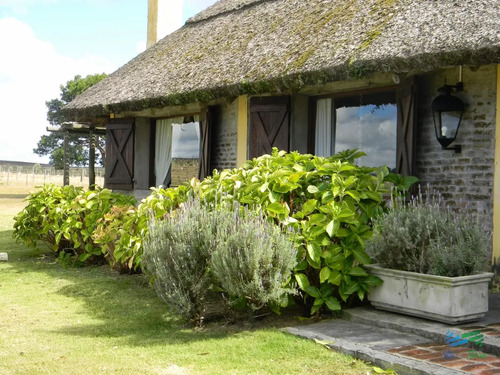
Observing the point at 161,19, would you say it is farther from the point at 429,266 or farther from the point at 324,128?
the point at 429,266

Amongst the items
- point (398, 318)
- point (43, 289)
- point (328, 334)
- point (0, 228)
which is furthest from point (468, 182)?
point (0, 228)

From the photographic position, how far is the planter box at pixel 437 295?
158 inches

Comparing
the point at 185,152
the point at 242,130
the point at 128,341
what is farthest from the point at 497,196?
the point at 185,152

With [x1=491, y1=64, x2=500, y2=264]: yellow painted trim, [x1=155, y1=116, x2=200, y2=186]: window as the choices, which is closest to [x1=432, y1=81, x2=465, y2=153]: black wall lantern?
[x1=491, y1=64, x2=500, y2=264]: yellow painted trim

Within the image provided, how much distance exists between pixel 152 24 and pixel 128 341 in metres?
9.59

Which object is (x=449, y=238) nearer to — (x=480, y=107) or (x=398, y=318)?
(x=398, y=318)

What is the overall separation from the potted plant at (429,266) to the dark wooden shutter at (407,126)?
141 centimetres

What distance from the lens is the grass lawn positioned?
11.5 feet

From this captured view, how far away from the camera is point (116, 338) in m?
4.23

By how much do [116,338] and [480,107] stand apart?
4044 millimetres

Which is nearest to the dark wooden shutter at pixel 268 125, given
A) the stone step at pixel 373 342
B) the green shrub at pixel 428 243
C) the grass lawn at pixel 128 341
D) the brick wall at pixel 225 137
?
the brick wall at pixel 225 137

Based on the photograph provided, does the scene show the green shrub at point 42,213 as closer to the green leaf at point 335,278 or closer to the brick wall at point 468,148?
the green leaf at point 335,278

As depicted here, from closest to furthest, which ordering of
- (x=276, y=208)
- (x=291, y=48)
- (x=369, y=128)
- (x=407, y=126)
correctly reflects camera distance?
(x=276, y=208) → (x=407, y=126) → (x=369, y=128) → (x=291, y=48)

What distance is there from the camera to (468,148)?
5723 millimetres
